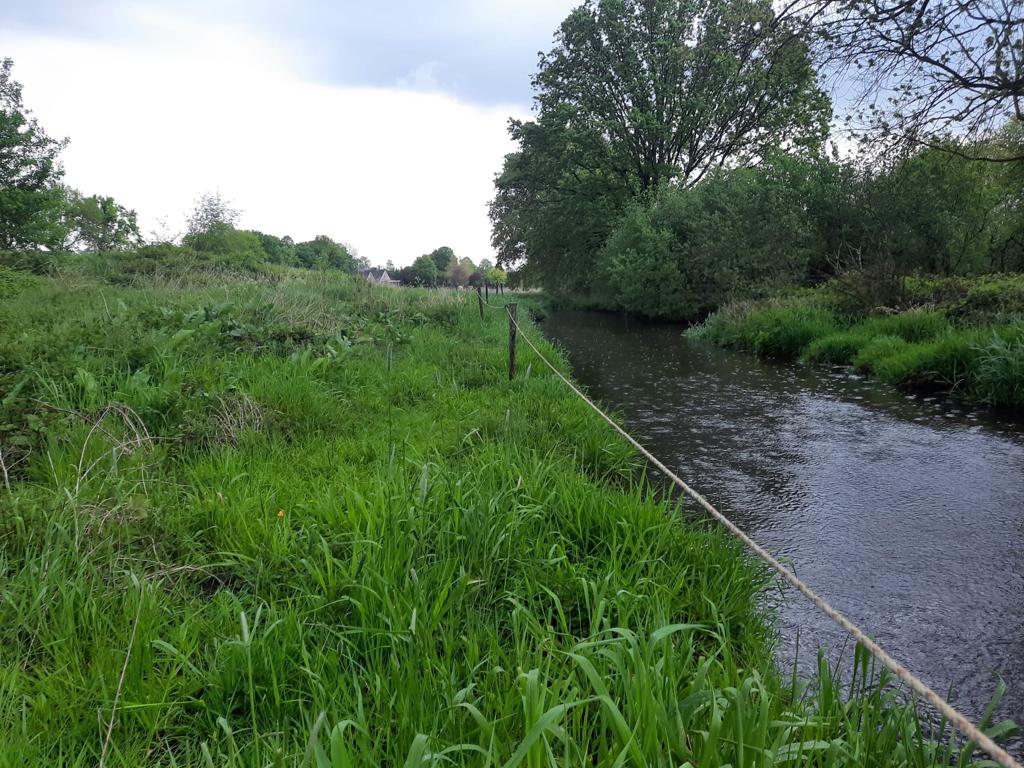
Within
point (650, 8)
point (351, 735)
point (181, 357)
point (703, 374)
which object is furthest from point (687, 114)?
point (351, 735)

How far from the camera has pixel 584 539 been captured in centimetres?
305

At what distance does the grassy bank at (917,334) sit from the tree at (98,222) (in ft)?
221

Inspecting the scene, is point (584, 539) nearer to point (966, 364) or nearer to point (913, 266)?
point (966, 364)

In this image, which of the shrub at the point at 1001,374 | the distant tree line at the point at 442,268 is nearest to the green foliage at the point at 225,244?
the shrub at the point at 1001,374

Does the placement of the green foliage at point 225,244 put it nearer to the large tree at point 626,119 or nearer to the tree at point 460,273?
the large tree at point 626,119

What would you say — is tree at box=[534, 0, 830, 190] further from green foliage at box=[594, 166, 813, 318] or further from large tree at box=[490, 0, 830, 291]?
green foliage at box=[594, 166, 813, 318]

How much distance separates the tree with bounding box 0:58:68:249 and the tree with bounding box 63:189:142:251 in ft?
99.7

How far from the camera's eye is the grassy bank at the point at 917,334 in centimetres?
754

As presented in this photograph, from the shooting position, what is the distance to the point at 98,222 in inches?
2505

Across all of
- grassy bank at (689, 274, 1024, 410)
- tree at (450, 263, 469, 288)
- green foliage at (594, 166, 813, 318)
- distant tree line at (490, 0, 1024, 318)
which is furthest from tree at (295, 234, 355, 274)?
grassy bank at (689, 274, 1024, 410)

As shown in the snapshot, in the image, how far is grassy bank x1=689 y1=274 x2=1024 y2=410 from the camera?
7.54 metres

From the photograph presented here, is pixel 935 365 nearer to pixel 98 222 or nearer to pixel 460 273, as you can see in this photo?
pixel 98 222

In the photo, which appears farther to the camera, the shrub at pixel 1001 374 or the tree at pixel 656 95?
the tree at pixel 656 95

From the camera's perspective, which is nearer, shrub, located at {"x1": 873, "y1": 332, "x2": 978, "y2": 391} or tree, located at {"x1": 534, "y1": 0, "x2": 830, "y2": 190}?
shrub, located at {"x1": 873, "y1": 332, "x2": 978, "y2": 391}
